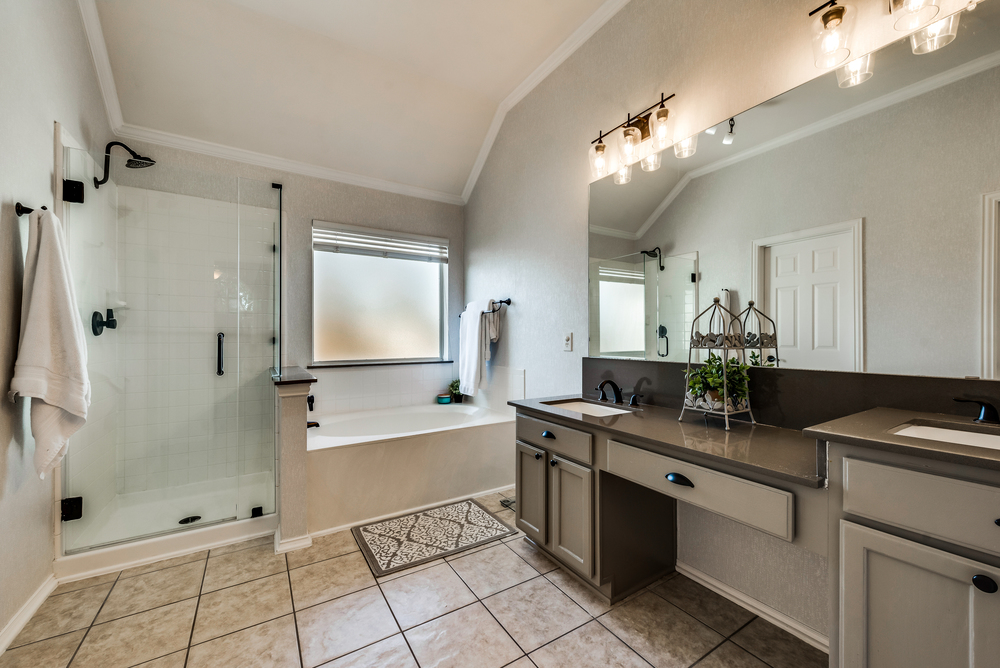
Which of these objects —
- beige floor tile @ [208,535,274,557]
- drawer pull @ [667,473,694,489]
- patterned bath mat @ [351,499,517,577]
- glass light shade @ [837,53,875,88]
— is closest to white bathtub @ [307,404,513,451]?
patterned bath mat @ [351,499,517,577]

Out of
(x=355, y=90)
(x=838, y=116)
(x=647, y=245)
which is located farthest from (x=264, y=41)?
(x=838, y=116)

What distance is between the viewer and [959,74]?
1178 millimetres

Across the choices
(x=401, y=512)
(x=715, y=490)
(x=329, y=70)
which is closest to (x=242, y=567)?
(x=401, y=512)

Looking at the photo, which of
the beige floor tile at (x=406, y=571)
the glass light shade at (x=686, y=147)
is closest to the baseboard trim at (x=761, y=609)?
the beige floor tile at (x=406, y=571)

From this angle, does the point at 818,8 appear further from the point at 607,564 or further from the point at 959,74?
the point at 607,564

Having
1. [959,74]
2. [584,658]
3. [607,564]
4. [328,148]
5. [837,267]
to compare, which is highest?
[328,148]

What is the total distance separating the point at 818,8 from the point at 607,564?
2.18 metres

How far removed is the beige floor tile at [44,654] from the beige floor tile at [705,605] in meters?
2.21

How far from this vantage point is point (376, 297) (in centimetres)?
365

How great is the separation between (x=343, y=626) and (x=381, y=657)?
246mm

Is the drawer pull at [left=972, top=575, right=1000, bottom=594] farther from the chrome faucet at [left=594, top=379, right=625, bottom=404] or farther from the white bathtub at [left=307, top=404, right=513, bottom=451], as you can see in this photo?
the white bathtub at [left=307, top=404, right=513, bottom=451]

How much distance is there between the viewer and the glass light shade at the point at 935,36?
1182 mm

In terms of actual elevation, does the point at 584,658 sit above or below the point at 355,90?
below

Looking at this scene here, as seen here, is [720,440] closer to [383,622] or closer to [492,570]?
[492,570]
